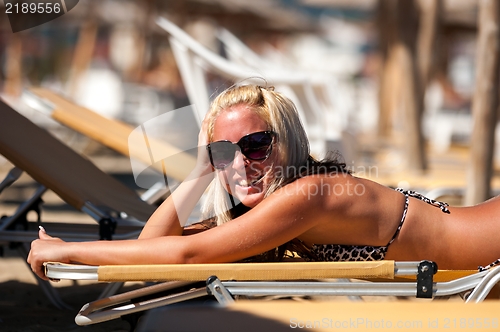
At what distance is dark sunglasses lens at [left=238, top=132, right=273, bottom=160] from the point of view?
1886mm

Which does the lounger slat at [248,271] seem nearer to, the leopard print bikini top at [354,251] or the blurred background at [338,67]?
the leopard print bikini top at [354,251]

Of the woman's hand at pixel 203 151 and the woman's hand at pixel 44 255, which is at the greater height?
the woman's hand at pixel 203 151

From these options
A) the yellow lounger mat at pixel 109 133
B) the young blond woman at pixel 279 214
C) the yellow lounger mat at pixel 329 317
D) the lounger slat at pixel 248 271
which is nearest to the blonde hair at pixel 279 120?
the young blond woman at pixel 279 214

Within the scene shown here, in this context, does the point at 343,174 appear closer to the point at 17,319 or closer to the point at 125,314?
the point at 125,314

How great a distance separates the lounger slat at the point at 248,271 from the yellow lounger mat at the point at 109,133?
125cm

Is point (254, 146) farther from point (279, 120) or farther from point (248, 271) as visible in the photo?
point (248, 271)

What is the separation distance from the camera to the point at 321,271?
1779 mm

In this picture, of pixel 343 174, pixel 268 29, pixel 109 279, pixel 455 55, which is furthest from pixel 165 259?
pixel 455 55

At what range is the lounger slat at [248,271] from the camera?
1.74 metres

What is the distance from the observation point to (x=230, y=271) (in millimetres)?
1771

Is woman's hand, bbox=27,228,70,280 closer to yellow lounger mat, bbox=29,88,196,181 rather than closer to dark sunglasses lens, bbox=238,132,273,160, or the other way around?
dark sunglasses lens, bbox=238,132,273,160

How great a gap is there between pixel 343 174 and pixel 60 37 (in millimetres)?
21824

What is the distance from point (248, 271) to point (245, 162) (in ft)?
1.04

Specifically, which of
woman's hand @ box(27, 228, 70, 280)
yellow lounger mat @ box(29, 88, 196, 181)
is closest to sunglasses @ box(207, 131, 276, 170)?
woman's hand @ box(27, 228, 70, 280)
